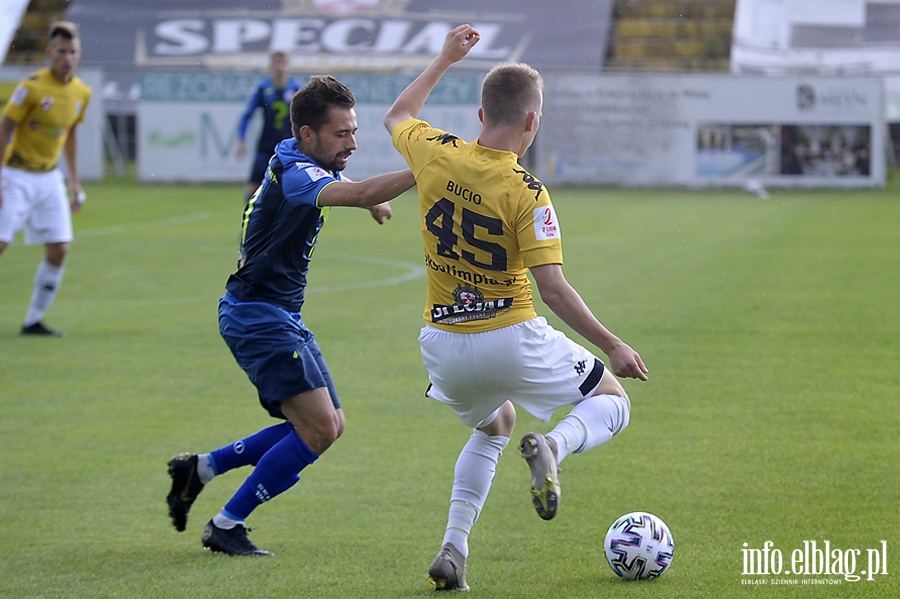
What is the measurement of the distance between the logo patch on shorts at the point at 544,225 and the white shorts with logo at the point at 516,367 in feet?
1.20

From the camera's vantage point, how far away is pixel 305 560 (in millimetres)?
4625

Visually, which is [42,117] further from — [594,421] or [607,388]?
[594,421]

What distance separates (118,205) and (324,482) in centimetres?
1697

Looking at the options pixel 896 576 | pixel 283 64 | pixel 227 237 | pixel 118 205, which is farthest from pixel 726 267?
pixel 118 205

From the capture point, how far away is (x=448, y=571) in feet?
13.8

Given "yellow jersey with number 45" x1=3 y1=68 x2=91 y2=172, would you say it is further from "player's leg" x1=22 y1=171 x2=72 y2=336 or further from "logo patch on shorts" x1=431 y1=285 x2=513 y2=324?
"logo patch on shorts" x1=431 y1=285 x2=513 y2=324

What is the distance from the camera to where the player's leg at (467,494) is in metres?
4.23

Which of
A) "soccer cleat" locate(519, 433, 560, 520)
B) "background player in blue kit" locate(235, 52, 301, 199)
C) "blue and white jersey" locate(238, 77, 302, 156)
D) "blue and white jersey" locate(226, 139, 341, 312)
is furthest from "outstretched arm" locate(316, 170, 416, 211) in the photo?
"blue and white jersey" locate(238, 77, 302, 156)

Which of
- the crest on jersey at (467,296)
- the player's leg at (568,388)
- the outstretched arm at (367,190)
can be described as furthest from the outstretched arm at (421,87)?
the player's leg at (568,388)

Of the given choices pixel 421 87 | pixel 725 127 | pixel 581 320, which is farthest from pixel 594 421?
pixel 725 127

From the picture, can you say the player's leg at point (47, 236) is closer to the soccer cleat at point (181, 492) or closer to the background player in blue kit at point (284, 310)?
the soccer cleat at point (181, 492)

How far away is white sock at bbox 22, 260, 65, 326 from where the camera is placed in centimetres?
973

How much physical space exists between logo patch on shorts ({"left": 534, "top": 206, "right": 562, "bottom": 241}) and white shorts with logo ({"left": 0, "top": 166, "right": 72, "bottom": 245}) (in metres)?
6.63

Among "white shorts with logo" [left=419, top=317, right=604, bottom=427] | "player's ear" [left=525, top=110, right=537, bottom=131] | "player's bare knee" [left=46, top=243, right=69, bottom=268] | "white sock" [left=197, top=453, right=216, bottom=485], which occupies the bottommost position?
"player's bare knee" [left=46, top=243, right=69, bottom=268]
